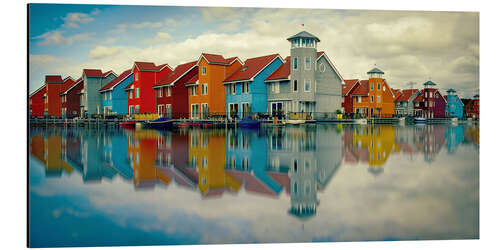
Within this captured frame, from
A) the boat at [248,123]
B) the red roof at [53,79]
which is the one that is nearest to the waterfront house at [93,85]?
the red roof at [53,79]

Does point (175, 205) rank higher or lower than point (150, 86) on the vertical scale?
lower

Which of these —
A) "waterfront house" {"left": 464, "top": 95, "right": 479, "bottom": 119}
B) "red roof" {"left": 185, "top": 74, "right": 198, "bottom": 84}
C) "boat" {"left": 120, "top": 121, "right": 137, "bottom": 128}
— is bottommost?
"boat" {"left": 120, "top": 121, "right": 137, "bottom": 128}

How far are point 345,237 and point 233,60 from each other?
1015 inches

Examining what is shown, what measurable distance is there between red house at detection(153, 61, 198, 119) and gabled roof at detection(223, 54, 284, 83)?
3346 millimetres

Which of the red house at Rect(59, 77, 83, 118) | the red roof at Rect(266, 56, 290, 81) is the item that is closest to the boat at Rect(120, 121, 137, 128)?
the red roof at Rect(266, 56, 290, 81)

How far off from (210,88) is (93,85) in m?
14.5

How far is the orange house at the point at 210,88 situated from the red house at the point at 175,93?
107cm

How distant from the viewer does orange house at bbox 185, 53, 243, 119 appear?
30584 mm

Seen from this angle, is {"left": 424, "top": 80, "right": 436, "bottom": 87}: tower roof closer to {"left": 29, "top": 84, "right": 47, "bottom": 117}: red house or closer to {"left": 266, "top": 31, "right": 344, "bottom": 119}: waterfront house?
{"left": 29, "top": 84, "right": 47, "bottom": 117}: red house

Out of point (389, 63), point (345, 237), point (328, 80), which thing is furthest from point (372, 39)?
point (328, 80)

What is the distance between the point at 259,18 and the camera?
37.2 ft

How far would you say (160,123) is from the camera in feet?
95.5

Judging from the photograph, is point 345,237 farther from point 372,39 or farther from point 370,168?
point 372,39

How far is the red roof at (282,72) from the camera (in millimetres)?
30053
